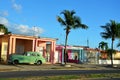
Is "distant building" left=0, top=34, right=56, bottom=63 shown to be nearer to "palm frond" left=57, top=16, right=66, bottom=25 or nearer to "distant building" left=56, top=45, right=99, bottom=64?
"palm frond" left=57, top=16, right=66, bottom=25

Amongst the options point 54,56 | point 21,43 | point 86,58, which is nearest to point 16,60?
point 21,43

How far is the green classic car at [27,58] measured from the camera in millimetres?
41688

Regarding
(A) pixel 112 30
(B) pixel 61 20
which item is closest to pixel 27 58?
(B) pixel 61 20

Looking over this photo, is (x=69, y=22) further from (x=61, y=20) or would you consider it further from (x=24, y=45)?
(x=24, y=45)

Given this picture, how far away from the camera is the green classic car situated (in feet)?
137

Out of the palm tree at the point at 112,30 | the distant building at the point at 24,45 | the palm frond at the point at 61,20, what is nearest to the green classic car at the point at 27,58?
the distant building at the point at 24,45

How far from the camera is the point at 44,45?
5038cm

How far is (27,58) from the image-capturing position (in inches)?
1698

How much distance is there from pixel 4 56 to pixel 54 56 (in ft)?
28.3

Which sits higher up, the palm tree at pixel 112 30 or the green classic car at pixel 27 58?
the palm tree at pixel 112 30

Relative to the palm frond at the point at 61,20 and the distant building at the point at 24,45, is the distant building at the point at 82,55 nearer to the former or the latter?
the distant building at the point at 24,45

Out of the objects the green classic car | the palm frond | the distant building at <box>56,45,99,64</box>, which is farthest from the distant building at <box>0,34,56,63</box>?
the distant building at <box>56,45,99,64</box>

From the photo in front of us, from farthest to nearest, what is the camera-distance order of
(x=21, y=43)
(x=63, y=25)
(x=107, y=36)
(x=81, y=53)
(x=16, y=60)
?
1. (x=81, y=53)
2. (x=107, y=36)
3. (x=21, y=43)
4. (x=63, y=25)
5. (x=16, y=60)

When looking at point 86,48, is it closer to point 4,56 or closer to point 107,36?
point 107,36
